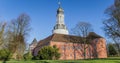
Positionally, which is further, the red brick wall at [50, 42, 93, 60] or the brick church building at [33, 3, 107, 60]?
the brick church building at [33, 3, 107, 60]

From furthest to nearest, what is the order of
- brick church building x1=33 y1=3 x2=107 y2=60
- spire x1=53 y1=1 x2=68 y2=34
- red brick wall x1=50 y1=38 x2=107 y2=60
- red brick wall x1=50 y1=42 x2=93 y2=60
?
spire x1=53 y1=1 x2=68 y2=34, brick church building x1=33 y1=3 x2=107 y2=60, red brick wall x1=50 y1=38 x2=107 y2=60, red brick wall x1=50 y1=42 x2=93 y2=60

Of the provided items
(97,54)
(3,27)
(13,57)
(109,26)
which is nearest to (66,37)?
(97,54)

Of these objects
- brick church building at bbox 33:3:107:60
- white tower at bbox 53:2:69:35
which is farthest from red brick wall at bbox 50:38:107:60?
white tower at bbox 53:2:69:35

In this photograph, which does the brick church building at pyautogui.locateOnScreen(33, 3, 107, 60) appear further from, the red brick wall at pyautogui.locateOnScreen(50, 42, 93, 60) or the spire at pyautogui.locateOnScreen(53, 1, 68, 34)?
the spire at pyautogui.locateOnScreen(53, 1, 68, 34)

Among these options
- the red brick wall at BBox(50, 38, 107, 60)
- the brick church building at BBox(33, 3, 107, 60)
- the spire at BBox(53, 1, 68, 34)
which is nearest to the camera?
the red brick wall at BBox(50, 38, 107, 60)

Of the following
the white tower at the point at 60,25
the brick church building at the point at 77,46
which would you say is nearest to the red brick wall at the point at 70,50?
the brick church building at the point at 77,46

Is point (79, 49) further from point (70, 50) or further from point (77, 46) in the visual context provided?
point (70, 50)

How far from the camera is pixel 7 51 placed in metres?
41.8

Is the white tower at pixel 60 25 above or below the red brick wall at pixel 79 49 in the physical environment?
above

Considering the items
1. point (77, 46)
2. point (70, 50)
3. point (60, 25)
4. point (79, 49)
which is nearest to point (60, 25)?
point (60, 25)

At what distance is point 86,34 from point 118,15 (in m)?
26.7

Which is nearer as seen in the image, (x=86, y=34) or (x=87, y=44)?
(x=86, y=34)

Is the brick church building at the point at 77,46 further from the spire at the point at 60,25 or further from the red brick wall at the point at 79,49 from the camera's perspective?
the spire at the point at 60,25

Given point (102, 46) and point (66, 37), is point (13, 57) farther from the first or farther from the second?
point (102, 46)
